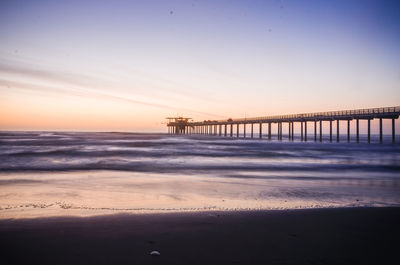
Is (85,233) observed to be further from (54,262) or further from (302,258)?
(302,258)

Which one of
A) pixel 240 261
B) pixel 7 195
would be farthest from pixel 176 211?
pixel 7 195

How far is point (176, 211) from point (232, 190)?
295cm

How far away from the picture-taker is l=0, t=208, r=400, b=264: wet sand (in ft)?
10.3

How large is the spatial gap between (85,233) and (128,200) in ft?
8.26

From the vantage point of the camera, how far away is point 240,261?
3.05 metres

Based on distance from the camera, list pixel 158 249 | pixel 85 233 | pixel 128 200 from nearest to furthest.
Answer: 1. pixel 158 249
2. pixel 85 233
3. pixel 128 200

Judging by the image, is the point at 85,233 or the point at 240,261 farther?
the point at 85,233

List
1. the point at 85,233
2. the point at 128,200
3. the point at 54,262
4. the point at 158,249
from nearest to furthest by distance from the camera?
the point at 54,262, the point at 158,249, the point at 85,233, the point at 128,200

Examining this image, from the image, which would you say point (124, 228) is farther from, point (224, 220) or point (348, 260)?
point (348, 260)

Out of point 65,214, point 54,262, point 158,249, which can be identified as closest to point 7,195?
point 65,214

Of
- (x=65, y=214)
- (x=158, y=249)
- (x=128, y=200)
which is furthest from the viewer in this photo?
(x=128, y=200)

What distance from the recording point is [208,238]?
3748 millimetres

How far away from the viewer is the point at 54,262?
9.76 ft

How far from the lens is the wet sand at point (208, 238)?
3.12m
